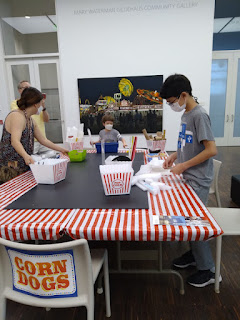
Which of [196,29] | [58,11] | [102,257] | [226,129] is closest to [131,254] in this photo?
[102,257]

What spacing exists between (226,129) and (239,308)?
5756mm

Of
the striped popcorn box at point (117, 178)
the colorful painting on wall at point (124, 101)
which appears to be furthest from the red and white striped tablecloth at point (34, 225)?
the colorful painting on wall at point (124, 101)

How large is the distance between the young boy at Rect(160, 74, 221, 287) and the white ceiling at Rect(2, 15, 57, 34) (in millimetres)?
4677

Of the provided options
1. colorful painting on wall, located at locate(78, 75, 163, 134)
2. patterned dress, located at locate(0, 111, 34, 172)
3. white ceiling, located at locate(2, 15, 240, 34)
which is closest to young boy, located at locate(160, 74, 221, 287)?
patterned dress, located at locate(0, 111, 34, 172)

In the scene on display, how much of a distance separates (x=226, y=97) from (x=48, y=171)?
20.0 ft

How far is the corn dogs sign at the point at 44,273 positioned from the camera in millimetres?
906

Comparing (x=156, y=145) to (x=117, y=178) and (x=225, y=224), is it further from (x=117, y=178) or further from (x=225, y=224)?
(x=117, y=178)

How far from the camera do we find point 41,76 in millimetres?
5250

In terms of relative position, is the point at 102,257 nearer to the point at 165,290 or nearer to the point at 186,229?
the point at 186,229

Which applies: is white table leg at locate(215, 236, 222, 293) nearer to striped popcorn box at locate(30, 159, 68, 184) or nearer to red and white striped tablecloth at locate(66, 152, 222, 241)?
red and white striped tablecloth at locate(66, 152, 222, 241)

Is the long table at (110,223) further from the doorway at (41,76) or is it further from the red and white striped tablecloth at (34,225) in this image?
the doorway at (41,76)

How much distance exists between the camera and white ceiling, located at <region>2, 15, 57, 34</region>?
5.21 metres

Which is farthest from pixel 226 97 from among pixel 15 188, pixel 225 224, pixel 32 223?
pixel 32 223

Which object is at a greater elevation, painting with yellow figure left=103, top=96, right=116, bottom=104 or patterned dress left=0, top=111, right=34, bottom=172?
painting with yellow figure left=103, top=96, right=116, bottom=104
